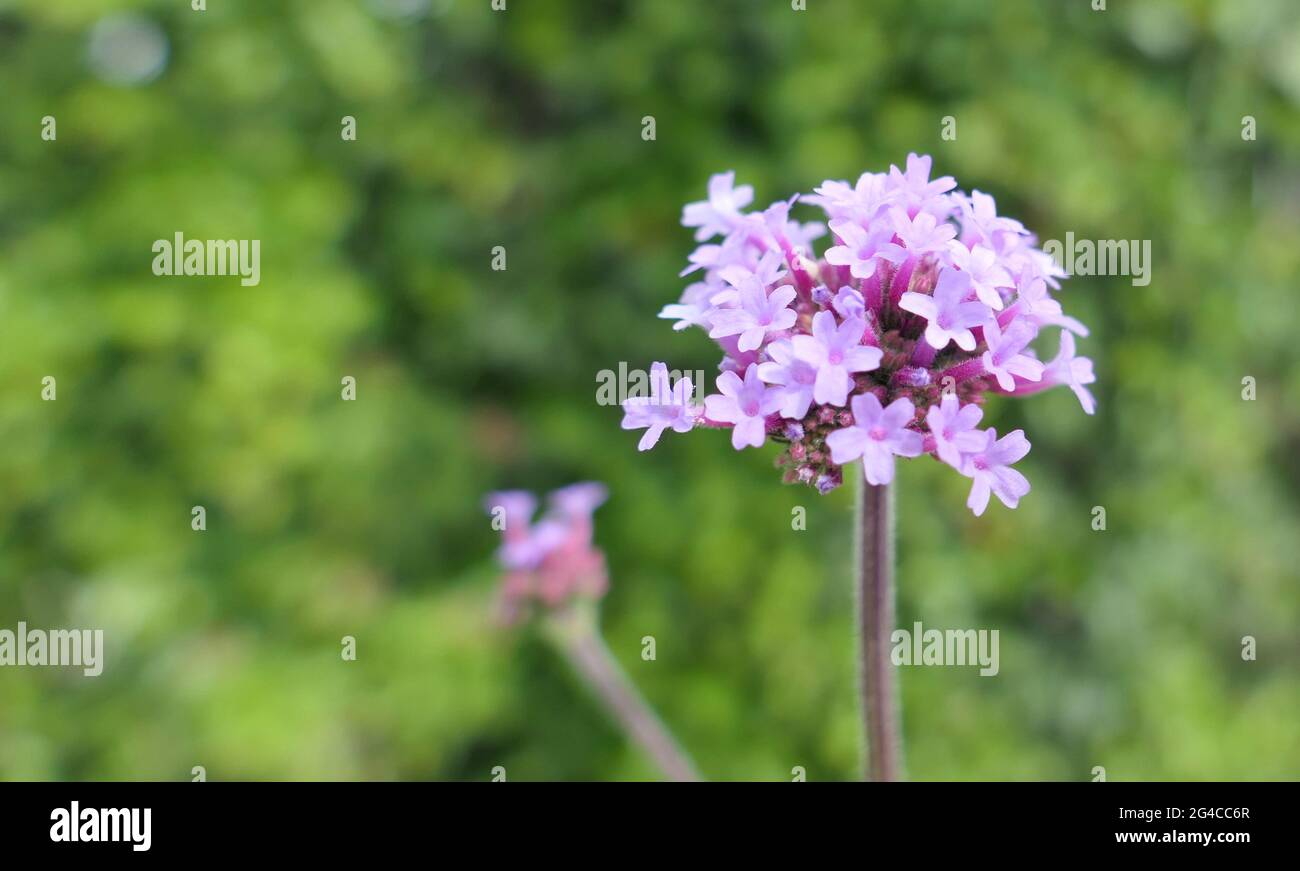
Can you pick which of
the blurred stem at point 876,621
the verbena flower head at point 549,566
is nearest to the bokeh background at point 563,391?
the verbena flower head at point 549,566

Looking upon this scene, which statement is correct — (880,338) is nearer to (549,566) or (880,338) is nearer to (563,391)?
(549,566)

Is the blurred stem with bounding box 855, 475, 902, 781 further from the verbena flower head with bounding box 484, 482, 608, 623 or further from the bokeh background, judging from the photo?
the bokeh background

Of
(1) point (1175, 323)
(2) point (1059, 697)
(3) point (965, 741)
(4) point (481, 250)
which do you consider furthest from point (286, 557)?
(1) point (1175, 323)

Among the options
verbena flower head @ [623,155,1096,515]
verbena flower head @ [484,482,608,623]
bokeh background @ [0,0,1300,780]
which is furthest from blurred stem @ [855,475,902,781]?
bokeh background @ [0,0,1300,780]

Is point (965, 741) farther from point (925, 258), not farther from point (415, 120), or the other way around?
point (415, 120)

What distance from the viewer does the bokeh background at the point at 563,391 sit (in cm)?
212

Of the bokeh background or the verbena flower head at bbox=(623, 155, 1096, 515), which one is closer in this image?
the verbena flower head at bbox=(623, 155, 1096, 515)

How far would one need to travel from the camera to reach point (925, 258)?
936mm

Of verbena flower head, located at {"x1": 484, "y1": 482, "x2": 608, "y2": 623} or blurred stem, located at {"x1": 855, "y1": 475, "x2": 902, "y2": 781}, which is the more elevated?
verbena flower head, located at {"x1": 484, "y1": 482, "x2": 608, "y2": 623}

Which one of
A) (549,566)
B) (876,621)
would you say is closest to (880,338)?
(876,621)

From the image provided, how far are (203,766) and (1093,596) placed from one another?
6.31 feet

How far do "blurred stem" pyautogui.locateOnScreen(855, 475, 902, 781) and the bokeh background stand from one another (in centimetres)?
111

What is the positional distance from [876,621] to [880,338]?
24cm

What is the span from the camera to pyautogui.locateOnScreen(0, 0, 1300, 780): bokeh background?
2123mm
